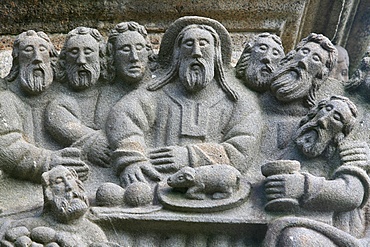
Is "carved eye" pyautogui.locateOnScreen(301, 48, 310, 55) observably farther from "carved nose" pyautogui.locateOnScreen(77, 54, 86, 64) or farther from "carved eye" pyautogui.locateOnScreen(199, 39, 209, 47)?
"carved nose" pyautogui.locateOnScreen(77, 54, 86, 64)

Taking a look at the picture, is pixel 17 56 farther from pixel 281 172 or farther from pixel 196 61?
pixel 281 172

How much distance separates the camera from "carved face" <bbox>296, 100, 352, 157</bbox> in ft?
19.8

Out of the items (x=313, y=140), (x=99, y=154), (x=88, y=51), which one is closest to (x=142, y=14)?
(x=88, y=51)

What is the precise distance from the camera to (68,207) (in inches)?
226

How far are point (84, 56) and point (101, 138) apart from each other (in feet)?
1.33

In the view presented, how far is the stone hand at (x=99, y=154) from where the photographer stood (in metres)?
6.10

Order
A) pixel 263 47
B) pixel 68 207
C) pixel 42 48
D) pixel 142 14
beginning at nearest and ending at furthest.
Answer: pixel 68 207
pixel 42 48
pixel 263 47
pixel 142 14

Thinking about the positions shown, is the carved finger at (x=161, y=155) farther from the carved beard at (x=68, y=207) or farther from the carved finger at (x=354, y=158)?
the carved finger at (x=354, y=158)

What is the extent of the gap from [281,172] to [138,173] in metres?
0.64

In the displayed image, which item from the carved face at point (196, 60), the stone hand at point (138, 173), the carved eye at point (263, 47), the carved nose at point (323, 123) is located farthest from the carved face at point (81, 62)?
the carved nose at point (323, 123)

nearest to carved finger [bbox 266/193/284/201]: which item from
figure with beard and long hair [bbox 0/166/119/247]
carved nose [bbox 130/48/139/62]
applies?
figure with beard and long hair [bbox 0/166/119/247]

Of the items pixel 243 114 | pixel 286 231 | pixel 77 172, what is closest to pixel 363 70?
pixel 243 114

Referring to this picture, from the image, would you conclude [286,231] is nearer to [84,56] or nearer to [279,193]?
[279,193]

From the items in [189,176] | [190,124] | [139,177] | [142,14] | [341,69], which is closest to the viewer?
[189,176]
